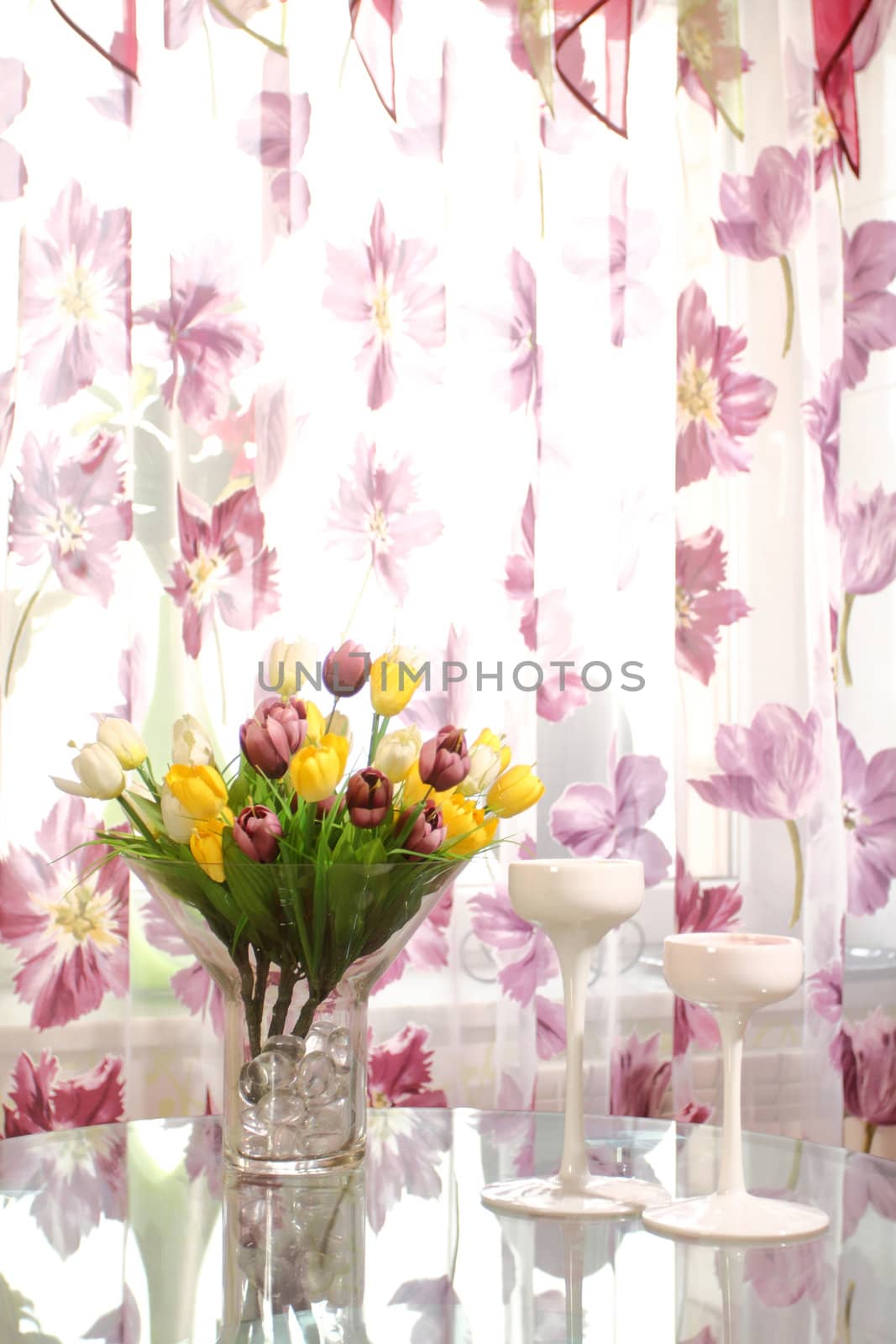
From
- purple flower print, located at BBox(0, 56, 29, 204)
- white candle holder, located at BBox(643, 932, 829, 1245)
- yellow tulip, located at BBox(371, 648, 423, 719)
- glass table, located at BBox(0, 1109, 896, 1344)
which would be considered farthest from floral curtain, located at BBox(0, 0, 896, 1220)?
white candle holder, located at BBox(643, 932, 829, 1245)

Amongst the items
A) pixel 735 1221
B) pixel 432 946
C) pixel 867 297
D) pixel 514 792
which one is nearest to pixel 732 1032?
pixel 735 1221

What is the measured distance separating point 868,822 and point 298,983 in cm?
109

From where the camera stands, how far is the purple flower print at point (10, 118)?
165 centimetres

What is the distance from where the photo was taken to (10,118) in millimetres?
1651

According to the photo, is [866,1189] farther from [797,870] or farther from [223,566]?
[223,566]

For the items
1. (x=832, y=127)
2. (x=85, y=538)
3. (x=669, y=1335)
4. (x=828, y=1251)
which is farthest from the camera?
(x=832, y=127)

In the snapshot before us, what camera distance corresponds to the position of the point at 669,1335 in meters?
0.74

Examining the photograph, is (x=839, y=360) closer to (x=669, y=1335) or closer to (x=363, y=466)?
(x=363, y=466)

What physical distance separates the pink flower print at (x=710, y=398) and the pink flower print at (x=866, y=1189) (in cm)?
96

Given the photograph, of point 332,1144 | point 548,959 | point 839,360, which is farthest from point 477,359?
point 332,1144

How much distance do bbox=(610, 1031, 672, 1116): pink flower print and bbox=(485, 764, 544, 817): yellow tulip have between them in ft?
2.72

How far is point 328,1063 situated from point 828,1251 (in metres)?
0.34

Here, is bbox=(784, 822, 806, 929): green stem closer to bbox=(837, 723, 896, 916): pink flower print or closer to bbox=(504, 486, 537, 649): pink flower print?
bbox=(837, 723, 896, 916): pink flower print

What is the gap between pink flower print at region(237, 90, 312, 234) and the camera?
173 cm
